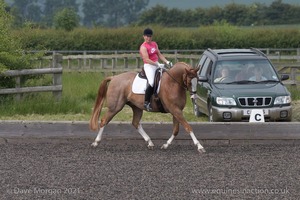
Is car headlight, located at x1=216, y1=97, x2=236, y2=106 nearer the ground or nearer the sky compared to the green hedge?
nearer the sky

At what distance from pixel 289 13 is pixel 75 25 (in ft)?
119

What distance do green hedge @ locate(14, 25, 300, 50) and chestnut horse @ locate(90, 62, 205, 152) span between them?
156 ft

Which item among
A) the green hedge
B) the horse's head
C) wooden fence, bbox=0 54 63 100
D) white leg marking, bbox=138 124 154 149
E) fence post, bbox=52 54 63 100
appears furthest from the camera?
the green hedge

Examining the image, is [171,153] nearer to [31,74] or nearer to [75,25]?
[31,74]

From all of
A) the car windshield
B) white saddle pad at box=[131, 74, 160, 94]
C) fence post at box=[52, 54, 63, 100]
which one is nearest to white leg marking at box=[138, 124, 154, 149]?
white saddle pad at box=[131, 74, 160, 94]

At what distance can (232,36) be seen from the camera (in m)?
63.7

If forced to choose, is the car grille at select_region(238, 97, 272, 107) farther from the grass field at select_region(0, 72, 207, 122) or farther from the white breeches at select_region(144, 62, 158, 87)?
the white breeches at select_region(144, 62, 158, 87)

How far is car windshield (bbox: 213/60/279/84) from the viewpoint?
56.5ft

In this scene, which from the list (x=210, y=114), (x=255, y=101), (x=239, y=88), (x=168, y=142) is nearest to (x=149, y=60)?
(x=168, y=142)

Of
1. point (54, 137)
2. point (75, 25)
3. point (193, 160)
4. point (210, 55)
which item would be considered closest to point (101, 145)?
point (54, 137)

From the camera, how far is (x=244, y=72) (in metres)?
17.5

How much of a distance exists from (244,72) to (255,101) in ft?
4.86

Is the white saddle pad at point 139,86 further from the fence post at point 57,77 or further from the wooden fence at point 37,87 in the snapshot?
the fence post at point 57,77

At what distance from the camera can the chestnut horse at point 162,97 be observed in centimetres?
1380
